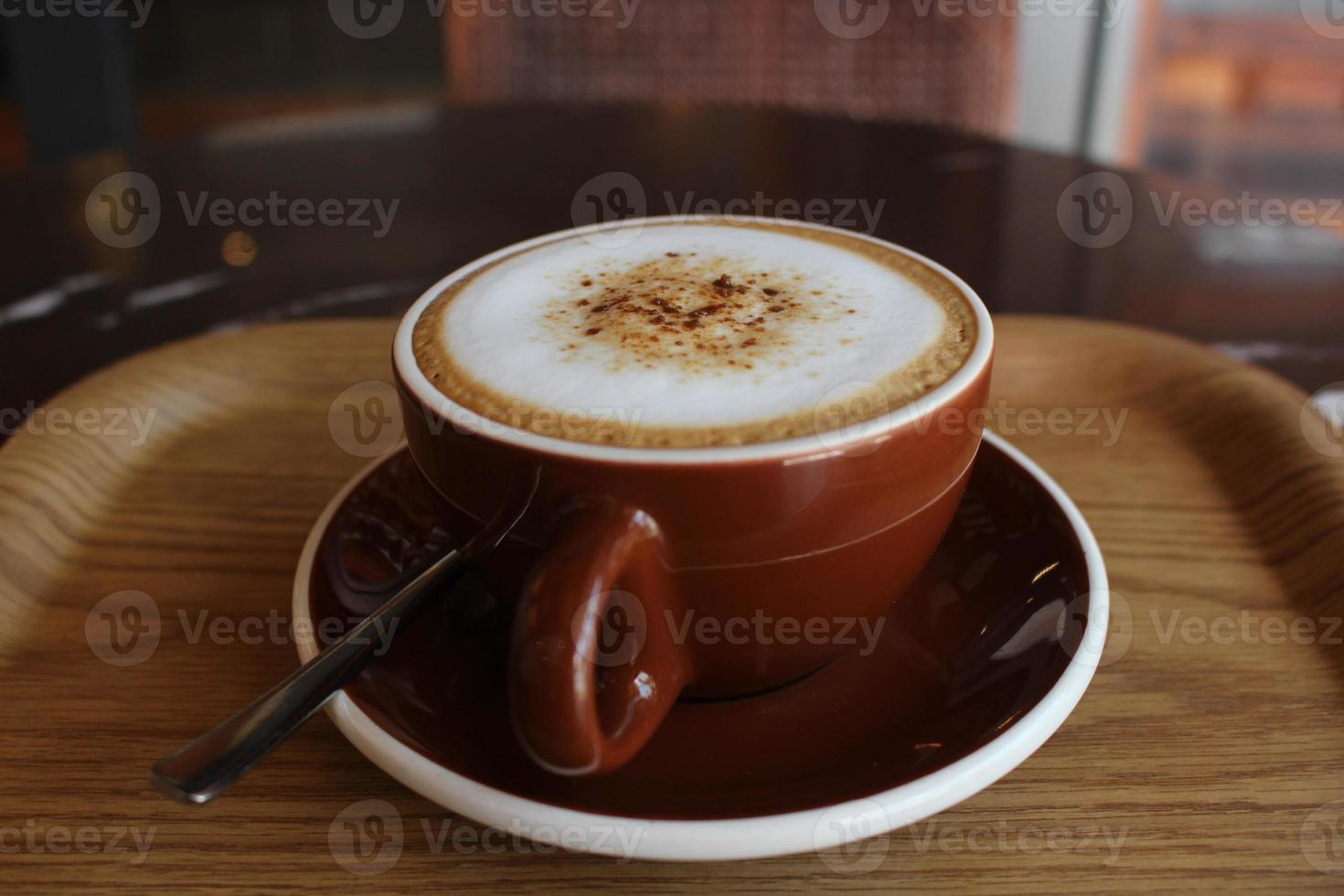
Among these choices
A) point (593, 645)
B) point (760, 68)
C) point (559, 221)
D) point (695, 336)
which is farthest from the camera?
point (760, 68)

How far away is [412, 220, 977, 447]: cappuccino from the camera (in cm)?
46

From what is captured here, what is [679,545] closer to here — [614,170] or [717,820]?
[717,820]

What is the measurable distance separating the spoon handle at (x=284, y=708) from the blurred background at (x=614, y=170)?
0.50m

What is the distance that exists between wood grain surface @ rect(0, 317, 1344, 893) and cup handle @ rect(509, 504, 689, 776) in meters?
0.07

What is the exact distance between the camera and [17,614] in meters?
0.62

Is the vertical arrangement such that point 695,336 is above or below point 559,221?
above

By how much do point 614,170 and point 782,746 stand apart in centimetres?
98

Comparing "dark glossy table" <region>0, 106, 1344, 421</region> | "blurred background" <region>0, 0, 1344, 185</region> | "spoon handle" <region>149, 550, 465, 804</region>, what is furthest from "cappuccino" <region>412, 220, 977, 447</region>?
"blurred background" <region>0, 0, 1344, 185</region>

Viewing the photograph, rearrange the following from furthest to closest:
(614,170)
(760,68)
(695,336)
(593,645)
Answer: (760,68) → (614,170) → (695,336) → (593,645)

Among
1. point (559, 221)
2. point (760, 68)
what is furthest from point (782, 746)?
point (760, 68)

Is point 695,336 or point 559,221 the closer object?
point 695,336

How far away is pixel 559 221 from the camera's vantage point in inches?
47.2

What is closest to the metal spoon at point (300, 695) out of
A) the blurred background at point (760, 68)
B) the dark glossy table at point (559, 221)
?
the dark glossy table at point (559, 221)

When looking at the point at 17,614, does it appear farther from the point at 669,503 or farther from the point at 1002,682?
the point at 1002,682
